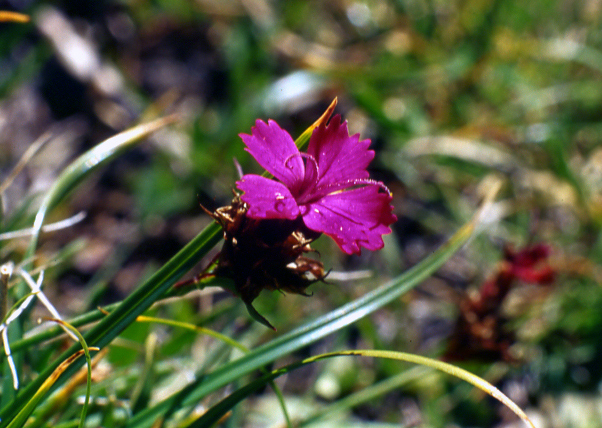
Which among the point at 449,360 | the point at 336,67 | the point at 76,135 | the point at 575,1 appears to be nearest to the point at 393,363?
the point at 449,360

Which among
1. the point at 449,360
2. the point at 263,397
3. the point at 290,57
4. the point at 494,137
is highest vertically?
the point at 290,57

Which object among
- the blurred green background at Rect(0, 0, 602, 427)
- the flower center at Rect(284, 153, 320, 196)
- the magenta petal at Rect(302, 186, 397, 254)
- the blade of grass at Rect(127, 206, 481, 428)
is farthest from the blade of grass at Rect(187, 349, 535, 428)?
the blurred green background at Rect(0, 0, 602, 427)

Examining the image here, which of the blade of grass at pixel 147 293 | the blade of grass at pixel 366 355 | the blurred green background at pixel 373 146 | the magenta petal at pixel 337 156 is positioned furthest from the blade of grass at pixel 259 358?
the blurred green background at pixel 373 146

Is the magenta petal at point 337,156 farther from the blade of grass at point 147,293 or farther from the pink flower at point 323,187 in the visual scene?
the blade of grass at point 147,293

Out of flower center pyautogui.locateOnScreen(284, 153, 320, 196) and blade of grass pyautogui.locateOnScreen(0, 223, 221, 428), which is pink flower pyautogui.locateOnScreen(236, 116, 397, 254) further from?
blade of grass pyautogui.locateOnScreen(0, 223, 221, 428)

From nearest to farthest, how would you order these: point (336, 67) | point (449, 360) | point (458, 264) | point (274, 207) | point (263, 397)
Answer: point (274, 207), point (449, 360), point (263, 397), point (458, 264), point (336, 67)

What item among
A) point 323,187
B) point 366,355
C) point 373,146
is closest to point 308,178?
point 323,187

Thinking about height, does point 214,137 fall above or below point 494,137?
above

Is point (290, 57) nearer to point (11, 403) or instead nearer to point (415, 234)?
point (415, 234)
